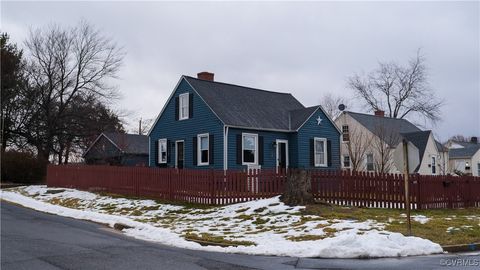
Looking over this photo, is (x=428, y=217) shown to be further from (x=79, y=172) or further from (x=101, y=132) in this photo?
(x=101, y=132)

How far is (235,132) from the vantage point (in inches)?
1050

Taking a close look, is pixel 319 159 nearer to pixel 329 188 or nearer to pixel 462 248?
pixel 329 188

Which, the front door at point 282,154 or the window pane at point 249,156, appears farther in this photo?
the front door at point 282,154

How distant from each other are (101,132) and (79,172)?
1734cm

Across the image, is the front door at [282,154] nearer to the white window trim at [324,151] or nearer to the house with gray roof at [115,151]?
the white window trim at [324,151]

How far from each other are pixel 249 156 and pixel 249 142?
2.50ft

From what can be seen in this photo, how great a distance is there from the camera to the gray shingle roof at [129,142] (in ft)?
139

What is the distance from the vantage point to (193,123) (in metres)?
28.3

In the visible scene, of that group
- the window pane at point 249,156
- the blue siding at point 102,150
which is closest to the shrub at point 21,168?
the blue siding at point 102,150

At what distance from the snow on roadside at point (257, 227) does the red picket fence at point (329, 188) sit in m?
0.99

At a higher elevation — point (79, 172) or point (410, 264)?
point (79, 172)

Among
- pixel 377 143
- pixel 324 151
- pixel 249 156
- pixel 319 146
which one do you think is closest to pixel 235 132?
pixel 249 156

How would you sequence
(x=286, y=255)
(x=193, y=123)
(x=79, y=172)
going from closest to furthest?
1. (x=286, y=255)
2. (x=79, y=172)
3. (x=193, y=123)

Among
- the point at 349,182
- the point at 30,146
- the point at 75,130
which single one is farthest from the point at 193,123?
the point at 30,146
